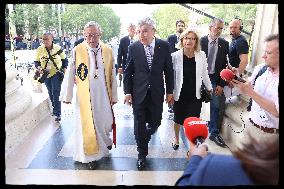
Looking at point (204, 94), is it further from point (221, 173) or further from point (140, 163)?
point (221, 173)

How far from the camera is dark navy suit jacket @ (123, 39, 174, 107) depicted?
360cm

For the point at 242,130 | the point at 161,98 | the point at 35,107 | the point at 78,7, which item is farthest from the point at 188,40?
the point at 78,7

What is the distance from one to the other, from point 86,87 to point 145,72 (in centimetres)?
76

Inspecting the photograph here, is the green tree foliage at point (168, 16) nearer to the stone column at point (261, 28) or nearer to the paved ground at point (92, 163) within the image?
the stone column at point (261, 28)

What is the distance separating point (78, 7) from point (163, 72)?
2606 cm

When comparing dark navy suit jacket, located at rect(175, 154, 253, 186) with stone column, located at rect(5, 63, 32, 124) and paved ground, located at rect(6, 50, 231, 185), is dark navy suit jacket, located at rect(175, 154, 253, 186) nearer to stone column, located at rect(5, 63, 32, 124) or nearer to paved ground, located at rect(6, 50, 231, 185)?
paved ground, located at rect(6, 50, 231, 185)

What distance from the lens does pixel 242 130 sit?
405 centimetres

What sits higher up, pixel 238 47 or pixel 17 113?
pixel 238 47

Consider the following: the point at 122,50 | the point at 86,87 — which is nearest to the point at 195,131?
the point at 86,87

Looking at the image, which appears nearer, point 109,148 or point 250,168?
point 250,168

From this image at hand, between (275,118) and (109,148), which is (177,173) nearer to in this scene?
(109,148)

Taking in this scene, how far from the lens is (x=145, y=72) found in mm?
3607

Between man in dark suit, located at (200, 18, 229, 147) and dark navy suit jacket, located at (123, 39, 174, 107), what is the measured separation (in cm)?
93
